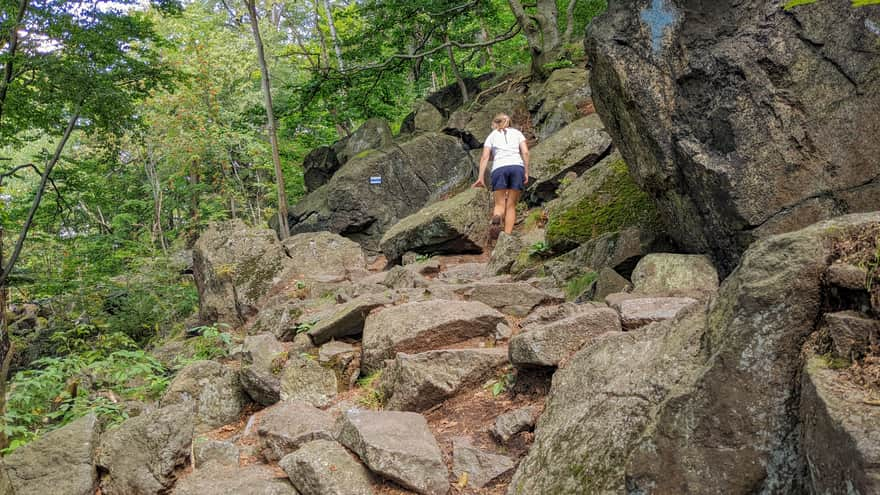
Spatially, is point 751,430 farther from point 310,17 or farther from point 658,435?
point 310,17

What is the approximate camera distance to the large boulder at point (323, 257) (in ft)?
38.5

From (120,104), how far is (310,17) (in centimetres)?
2616

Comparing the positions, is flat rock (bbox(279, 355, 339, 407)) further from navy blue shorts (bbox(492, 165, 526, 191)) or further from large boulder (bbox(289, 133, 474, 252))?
large boulder (bbox(289, 133, 474, 252))

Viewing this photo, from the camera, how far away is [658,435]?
2.39 meters

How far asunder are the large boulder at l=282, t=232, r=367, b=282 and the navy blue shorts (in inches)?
144

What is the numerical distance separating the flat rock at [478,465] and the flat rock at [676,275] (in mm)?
2395

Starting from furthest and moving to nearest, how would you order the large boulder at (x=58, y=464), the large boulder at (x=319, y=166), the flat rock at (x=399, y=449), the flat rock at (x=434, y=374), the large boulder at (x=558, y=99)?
the large boulder at (x=319, y=166) < the large boulder at (x=558, y=99) < the flat rock at (x=434, y=374) < the large boulder at (x=58, y=464) < the flat rock at (x=399, y=449)

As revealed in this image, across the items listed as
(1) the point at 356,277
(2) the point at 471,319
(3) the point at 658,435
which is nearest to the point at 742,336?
(3) the point at 658,435

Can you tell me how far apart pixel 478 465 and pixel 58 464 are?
9.90 ft

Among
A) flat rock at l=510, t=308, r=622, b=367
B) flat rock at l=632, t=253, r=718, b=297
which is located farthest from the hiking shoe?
flat rock at l=510, t=308, r=622, b=367

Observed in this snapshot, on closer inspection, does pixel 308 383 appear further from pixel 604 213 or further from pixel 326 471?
pixel 604 213

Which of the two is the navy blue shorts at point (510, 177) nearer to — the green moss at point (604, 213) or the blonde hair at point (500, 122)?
the blonde hair at point (500, 122)

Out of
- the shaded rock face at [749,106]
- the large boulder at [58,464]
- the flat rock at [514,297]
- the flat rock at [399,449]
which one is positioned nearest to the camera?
the flat rock at [399,449]

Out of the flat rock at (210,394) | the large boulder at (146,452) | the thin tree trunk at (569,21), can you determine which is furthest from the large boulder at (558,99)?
the large boulder at (146,452)
